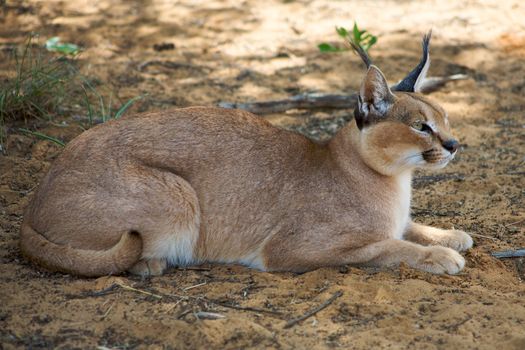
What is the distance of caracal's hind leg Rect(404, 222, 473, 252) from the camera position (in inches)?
226

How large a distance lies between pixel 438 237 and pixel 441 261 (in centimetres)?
57

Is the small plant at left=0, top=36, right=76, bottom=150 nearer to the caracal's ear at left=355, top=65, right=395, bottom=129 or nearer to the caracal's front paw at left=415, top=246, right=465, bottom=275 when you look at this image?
the caracal's ear at left=355, top=65, right=395, bottom=129

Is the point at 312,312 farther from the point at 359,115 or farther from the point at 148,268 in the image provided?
the point at 359,115

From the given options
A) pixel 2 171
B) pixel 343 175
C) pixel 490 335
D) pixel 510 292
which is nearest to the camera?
pixel 490 335

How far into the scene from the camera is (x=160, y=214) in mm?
5340

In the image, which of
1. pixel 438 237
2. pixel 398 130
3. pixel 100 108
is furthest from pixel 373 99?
pixel 100 108

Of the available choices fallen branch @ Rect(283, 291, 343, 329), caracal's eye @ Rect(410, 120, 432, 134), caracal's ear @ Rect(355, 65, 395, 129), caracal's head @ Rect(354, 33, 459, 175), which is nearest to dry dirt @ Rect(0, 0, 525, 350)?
fallen branch @ Rect(283, 291, 343, 329)

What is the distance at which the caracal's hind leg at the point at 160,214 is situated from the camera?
5.31m

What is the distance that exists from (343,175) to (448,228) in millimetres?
1116

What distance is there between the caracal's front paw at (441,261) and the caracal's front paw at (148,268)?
5.81ft

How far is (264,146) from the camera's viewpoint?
18.9 ft

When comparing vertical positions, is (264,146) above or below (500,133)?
above

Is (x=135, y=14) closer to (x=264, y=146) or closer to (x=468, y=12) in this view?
(x=468, y=12)

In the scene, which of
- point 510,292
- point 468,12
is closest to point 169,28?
point 468,12
